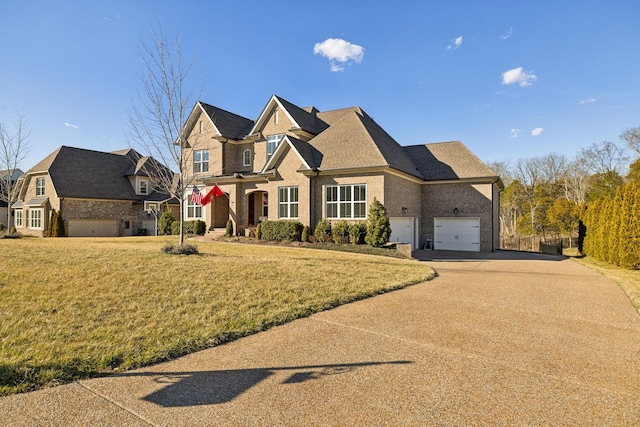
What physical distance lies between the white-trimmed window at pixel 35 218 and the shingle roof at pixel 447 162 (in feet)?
103

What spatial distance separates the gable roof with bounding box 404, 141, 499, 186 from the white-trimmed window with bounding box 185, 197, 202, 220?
1610cm

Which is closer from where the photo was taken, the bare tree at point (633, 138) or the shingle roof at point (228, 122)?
the shingle roof at point (228, 122)

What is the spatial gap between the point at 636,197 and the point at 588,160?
105 feet

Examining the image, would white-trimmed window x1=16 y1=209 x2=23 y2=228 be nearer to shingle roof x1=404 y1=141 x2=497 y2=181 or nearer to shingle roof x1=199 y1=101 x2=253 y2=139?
shingle roof x1=199 y1=101 x2=253 y2=139

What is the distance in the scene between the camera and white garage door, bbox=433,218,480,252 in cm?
2278

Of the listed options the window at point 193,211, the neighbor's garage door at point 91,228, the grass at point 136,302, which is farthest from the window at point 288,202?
the neighbor's garage door at point 91,228

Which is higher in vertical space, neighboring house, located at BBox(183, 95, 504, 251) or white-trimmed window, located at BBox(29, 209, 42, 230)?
neighboring house, located at BBox(183, 95, 504, 251)

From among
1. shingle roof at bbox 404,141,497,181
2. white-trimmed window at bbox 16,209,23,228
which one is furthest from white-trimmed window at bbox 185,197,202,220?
white-trimmed window at bbox 16,209,23,228

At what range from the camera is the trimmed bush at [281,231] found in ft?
66.2

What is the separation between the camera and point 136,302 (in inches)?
265

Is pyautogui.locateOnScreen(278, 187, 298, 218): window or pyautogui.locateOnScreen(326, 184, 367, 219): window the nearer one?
pyautogui.locateOnScreen(326, 184, 367, 219): window

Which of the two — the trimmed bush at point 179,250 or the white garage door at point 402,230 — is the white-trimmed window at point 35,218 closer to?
the trimmed bush at point 179,250

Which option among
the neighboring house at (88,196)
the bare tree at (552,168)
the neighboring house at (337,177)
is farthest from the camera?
the bare tree at (552,168)

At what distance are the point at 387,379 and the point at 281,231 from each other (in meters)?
16.7
